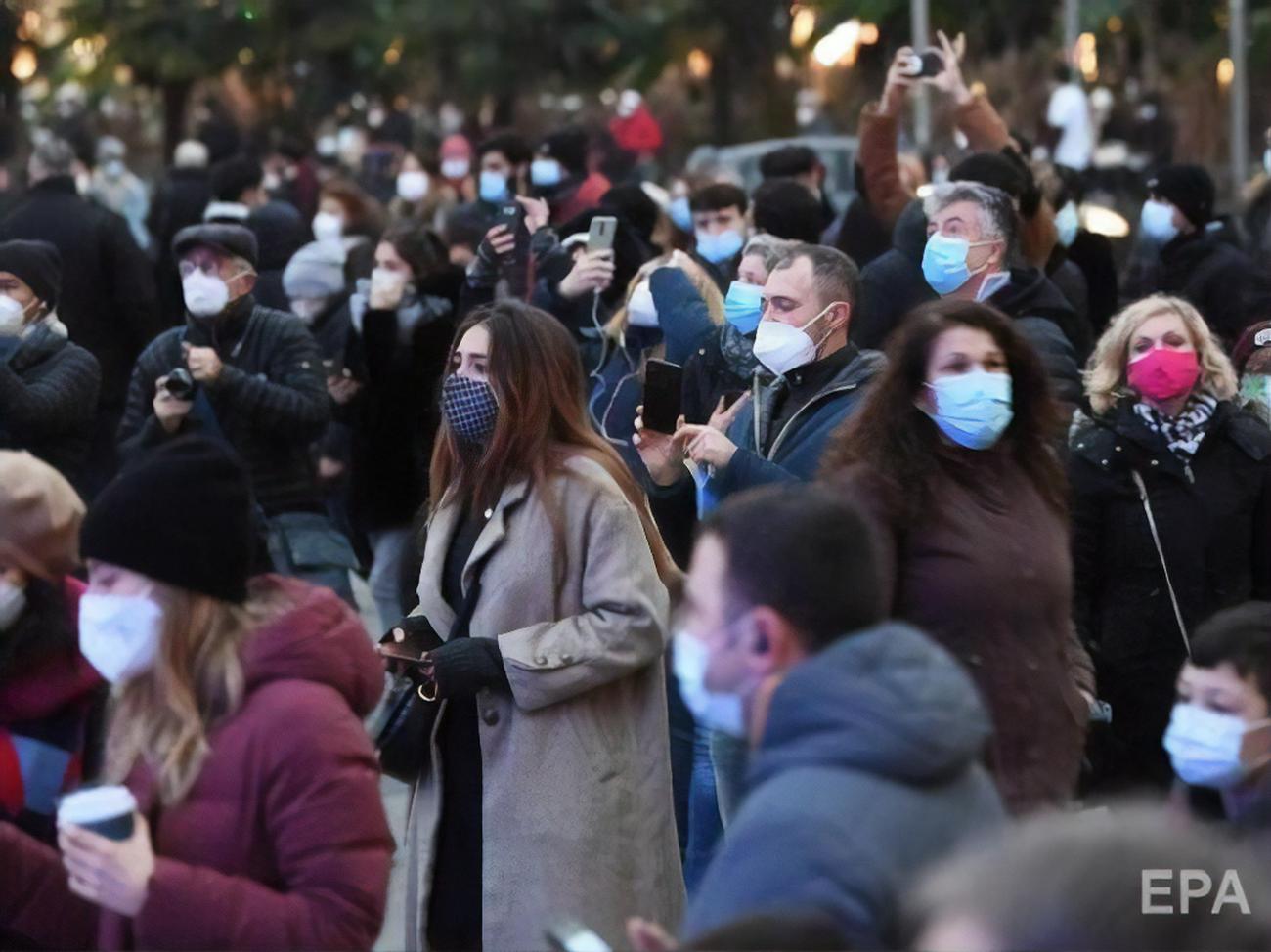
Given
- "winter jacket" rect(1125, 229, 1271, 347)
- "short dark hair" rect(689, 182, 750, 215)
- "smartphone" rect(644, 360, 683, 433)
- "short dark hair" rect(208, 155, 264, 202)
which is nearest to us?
"smartphone" rect(644, 360, 683, 433)

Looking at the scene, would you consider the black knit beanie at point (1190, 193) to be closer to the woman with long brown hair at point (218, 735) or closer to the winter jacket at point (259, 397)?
the winter jacket at point (259, 397)

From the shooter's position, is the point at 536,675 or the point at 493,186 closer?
the point at 536,675

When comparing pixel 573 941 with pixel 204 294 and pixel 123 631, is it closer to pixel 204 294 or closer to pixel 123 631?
pixel 123 631

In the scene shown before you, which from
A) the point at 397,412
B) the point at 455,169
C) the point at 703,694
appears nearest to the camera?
the point at 703,694

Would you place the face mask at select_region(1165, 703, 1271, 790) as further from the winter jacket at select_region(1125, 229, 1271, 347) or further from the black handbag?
the winter jacket at select_region(1125, 229, 1271, 347)

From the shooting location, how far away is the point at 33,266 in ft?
23.6

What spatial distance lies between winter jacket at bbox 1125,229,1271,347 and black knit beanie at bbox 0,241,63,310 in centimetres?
440

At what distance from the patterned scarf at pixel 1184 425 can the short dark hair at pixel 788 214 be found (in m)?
2.79

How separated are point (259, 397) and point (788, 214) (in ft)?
8.26

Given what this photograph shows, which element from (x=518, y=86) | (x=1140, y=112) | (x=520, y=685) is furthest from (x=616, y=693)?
(x=518, y=86)

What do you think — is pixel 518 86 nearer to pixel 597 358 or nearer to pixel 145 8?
pixel 145 8

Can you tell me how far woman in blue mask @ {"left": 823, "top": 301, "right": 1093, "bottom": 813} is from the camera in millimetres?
4383

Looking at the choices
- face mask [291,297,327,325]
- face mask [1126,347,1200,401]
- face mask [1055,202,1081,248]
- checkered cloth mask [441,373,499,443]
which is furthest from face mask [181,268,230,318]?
face mask [1055,202,1081,248]

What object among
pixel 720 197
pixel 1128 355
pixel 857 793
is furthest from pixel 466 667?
pixel 720 197
